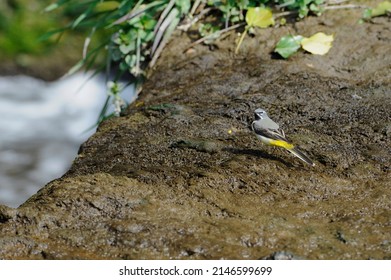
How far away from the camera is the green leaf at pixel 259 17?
562 centimetres

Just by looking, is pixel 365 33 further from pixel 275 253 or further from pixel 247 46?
pixel 275 253

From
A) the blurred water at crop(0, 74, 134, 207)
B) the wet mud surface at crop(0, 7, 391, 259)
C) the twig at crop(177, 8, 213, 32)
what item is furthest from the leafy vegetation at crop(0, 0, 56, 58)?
the wet mud surface at crop(0, 7, 391, 259)

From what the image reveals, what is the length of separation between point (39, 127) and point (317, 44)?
4.34 metres

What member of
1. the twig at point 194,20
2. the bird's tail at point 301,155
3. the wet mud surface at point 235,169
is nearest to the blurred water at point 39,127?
the twig at point 194,20

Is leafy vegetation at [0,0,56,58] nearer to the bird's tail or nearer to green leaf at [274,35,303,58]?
green leaf at [274,35,303,58]

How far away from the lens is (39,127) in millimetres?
8625

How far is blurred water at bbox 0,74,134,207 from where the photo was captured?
772 centimetres

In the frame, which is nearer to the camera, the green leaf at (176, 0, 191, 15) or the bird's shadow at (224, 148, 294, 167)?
the bird's shadow at (224, 148, 294, 167)

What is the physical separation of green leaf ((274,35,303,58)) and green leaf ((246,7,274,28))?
12.7 inches

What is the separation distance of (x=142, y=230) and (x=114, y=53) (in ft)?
9.60

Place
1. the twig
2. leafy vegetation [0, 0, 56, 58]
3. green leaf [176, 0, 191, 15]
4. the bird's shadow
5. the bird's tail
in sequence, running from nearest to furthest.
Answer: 1. the bird's tail
2. the bird's shadow
3. green leaf [176, 0, 191, 15]
4. the twig
5. leafy vegetation [0, 0, 56, 58]

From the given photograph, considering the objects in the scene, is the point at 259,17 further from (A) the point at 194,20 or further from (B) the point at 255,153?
(B) the point at 255,153

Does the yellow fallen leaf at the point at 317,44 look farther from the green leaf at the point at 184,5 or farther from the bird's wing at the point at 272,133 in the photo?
the bird's wing at the point at 272,133

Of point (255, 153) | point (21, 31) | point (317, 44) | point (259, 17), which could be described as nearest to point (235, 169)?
point (255, 153)
